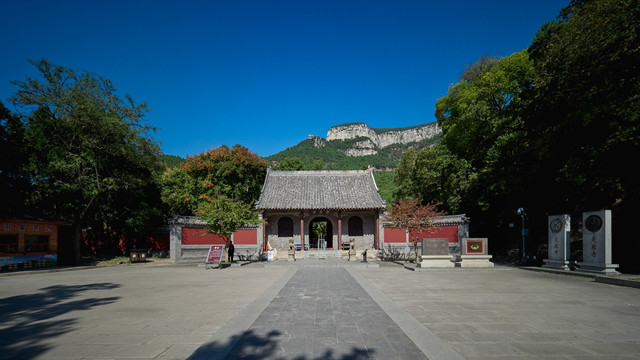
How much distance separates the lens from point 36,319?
5617 mm

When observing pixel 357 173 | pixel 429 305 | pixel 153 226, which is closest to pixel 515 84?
pixel 357 173

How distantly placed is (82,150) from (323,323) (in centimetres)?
1935

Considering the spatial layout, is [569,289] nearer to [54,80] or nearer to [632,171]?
[632,171]

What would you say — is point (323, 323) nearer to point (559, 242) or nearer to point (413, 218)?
point (559, 242)

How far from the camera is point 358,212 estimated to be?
23766 millimetres

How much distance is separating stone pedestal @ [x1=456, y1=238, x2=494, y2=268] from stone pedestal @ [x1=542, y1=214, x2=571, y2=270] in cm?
254

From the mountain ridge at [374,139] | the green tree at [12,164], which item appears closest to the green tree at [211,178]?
the green tree at [12,164]

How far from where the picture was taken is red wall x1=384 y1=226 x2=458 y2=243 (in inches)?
822

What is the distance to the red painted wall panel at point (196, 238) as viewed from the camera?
2061cm

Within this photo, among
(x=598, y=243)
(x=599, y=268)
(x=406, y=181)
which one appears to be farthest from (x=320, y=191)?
(x=599, y=268)

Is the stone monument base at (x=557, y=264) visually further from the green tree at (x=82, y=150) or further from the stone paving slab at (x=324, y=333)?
the green tree at (x=82, y=150)

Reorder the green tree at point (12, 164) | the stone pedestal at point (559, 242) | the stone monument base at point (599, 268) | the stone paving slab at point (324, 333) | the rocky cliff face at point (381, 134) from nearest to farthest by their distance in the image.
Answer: the stone paving slab at point (324, 333) → the stone monument base at point (599, 268) → the stone pedestal at point (559, 242) → the green tree at point (12, 164) → the rocky cliff face at point (381, 134)

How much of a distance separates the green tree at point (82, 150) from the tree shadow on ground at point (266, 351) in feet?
57.4

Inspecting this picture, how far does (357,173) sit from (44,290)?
2227cm
